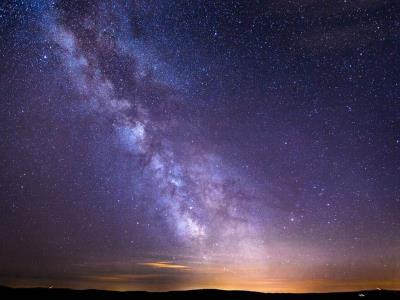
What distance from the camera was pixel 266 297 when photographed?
166 feet

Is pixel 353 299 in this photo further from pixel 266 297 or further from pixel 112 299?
pixel 112 299

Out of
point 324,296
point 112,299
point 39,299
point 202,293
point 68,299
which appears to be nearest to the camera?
point 39,299

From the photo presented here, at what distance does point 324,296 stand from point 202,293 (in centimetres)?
1592

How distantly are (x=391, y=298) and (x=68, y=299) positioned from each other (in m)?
32.4

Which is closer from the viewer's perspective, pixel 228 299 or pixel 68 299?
pixel 68 299

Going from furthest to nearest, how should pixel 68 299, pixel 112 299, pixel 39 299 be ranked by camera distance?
pixel 112 299 → pixel 68 299 → pixel 39 299

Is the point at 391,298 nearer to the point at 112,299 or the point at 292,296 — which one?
the point at 292,296

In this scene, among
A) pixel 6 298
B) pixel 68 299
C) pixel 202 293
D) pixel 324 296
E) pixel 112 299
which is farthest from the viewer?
pixel 202 293

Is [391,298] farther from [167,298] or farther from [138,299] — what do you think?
[138,299]

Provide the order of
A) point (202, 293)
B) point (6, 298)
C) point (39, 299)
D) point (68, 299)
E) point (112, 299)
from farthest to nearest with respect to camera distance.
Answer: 1. point (202, 293)
2. point (112, 299)
3. point (68, 299)
4. point (39, 299)
5. point (6, 298)

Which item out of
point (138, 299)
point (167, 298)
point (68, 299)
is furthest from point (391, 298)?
point (68, 299)

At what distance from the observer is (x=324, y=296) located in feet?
158

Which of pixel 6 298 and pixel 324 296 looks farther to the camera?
pixel 324 296

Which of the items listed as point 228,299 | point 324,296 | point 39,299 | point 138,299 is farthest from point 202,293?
point 39,299
